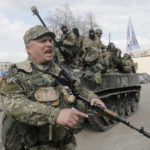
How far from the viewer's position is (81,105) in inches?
99.4

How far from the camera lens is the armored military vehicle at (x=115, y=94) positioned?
6.98 m

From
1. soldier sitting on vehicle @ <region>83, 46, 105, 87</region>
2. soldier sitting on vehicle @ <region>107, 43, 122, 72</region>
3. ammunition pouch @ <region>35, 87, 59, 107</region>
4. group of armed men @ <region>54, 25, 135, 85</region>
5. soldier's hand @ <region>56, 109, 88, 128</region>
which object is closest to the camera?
soldier's hand @ <region>56, 109, 88, 128</region>

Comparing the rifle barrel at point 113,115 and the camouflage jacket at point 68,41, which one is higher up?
the camouflage jacket at point 68,41

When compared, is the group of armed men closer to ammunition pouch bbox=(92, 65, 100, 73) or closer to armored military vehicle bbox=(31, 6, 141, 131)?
ammunition pouch bbox=(92, 65, 100, 73)

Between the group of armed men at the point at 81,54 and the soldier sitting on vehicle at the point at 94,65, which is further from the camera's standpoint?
the group of armed men at the point at 81,54

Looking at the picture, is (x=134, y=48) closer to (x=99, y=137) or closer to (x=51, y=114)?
(x=99, y=137)

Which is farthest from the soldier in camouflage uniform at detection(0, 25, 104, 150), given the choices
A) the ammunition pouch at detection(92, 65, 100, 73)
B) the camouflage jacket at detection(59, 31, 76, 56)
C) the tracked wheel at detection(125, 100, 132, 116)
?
the tracked wheel at detection(125, 100, 132, 116)

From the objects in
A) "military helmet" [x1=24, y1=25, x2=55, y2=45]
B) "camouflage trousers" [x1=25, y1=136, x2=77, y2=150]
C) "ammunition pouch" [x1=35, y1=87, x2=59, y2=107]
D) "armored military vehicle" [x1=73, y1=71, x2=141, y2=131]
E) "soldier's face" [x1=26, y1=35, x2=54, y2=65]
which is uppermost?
"military helmet" [x1=24, y1=25, x2=55, y2=45]

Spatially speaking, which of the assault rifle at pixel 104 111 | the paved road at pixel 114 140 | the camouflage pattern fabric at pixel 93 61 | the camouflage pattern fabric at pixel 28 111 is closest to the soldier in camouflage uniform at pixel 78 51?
the camouflage pattern fabric at pixel 93 61

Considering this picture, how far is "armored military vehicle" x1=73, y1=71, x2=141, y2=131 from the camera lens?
6983 millimetres

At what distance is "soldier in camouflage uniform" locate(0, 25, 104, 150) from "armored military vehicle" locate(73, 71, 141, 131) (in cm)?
442

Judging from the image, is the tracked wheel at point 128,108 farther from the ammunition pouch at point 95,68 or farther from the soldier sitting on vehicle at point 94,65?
the ammunition pouch at point 95,68

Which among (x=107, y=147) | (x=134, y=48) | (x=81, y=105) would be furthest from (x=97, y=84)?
(x=134, y=48)

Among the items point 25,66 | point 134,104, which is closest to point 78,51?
point 134,104
